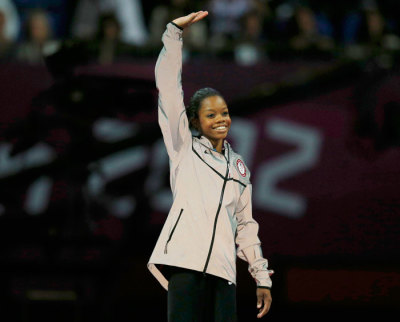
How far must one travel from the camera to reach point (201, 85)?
5.57 m

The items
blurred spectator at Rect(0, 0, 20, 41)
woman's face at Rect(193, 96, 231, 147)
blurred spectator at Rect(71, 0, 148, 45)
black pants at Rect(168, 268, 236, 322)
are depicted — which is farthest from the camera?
blurred spectator at Rect(71, 0, 148, 45)

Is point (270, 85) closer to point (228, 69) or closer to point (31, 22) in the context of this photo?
point (228, 69)

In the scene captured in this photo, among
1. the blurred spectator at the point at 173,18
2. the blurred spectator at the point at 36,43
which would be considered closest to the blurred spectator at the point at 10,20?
the blurred spectator at the point at 36,43

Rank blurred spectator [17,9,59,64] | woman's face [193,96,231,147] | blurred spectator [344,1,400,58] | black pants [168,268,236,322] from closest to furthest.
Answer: black pants [168,268,236,322], woman's face [193,96,231,147], blurred spectator [17,9,59,64], blurred spectator [344,1,400,58]

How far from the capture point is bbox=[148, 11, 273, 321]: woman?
2.46 meters

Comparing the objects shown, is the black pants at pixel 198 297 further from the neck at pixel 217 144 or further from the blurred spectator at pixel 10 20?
the blurred spectator at pixel 10 20

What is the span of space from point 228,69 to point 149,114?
0.77m

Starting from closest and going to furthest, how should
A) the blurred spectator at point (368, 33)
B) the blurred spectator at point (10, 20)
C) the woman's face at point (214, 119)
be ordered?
the woman's face at point (214, 119) → the blurred spectator at point (368, 33) → the blurred spectator at point (10, 20)

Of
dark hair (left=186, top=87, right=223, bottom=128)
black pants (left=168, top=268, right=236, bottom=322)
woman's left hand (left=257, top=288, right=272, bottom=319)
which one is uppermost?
dark hair (left=186, top=87, right=223, bottom=128)

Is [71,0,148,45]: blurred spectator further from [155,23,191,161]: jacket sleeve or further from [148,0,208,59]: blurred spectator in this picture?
[155,23,191,161]: jacket sleeve

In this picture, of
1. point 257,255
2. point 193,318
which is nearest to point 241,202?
point 257,255

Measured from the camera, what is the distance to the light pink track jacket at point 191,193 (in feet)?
8.07

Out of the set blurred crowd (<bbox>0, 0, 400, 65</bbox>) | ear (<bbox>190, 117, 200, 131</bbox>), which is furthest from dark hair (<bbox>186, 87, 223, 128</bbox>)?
blurred crowd (<bbox>0, 0, 400, 65</bbox>)

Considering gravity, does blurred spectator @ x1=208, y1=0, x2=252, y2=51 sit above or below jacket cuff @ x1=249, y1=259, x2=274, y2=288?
above
